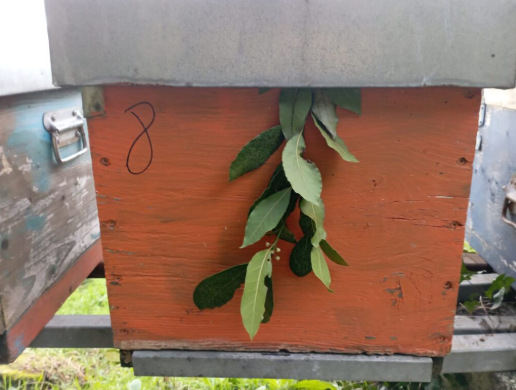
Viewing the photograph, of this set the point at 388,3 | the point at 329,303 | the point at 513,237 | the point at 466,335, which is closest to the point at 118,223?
the point at 329,303

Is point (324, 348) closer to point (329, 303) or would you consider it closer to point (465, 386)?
point (329, 303)

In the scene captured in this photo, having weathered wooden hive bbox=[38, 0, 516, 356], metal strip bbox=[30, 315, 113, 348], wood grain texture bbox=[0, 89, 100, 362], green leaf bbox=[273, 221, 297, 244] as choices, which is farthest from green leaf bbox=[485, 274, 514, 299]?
wood grain texture bbox=[0, 89, 100, 362]

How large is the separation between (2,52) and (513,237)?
121 centimetres

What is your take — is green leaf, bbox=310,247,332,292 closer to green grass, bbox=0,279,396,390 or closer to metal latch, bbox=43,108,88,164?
metal latch, bbox=43,108,88,164

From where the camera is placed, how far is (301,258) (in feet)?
2.48

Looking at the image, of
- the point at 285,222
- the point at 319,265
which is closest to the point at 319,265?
the point at 319,265

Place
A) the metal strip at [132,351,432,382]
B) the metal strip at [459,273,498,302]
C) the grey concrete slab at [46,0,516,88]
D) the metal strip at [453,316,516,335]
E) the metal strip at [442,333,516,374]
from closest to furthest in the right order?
the grey concrete slab at [46,0,516,88], the metal strip at [132,351,432,382], the metal strip at [442,333,516,374], the metal strip at [453,316,516,335], the metal strip at [459,273,498,302]

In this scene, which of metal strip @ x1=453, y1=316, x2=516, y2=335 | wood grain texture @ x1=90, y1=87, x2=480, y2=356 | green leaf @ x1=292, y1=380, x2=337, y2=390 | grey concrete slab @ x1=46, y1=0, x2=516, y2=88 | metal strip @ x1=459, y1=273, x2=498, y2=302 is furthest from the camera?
green leaf @ x1=292, y1=380, x2=337, y2=390

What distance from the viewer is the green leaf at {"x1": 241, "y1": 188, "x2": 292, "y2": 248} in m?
0.69

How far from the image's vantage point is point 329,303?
0.81 metres

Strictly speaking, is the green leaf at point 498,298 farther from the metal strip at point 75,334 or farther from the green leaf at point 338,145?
the metal strip at point 75,334

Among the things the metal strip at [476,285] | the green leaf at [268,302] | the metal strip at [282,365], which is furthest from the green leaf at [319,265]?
the metal strip at [476,285]

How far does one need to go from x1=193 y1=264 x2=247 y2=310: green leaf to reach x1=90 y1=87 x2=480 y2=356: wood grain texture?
3 centimetres

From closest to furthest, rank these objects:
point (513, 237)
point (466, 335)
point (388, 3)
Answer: point (388, 3), point (466, 335), point (513, 237)
